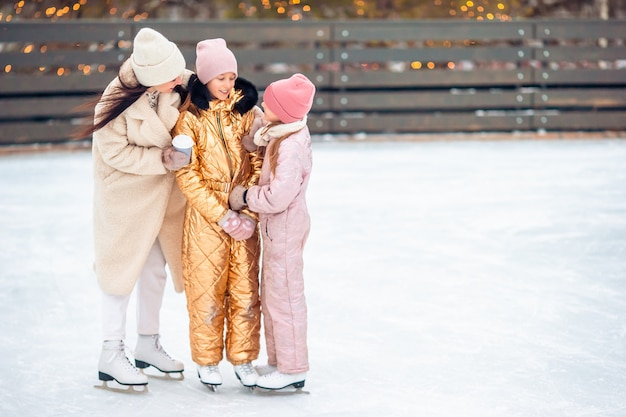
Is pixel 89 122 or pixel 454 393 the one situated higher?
pixel 89 122

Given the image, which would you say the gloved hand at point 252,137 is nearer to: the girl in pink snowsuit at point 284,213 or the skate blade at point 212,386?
the girl in pink snowsuit at point 284,213

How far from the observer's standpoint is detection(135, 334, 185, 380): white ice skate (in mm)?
3137

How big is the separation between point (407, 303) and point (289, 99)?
1.40m

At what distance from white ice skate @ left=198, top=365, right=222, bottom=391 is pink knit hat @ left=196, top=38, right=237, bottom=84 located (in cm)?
87

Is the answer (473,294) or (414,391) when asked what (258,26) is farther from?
(414,391)

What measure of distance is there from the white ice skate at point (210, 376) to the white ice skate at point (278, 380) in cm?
12

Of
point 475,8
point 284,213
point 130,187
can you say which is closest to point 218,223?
point 284,213

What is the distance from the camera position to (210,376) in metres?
3.00

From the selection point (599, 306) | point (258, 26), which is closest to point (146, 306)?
point (599, 306)

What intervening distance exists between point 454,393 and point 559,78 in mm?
7062

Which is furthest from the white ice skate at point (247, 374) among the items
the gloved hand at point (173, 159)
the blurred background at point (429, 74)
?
the blurred background at point (429, 74)

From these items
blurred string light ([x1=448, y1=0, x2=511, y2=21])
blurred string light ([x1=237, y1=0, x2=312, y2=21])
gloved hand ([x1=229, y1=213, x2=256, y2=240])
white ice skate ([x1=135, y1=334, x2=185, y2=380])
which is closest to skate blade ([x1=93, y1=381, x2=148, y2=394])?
white ice skate ([x1=135, y1=334, x2=185, y2=380])

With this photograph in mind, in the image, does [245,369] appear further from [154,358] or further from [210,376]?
[154,358]

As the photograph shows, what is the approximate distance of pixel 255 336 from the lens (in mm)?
3053
